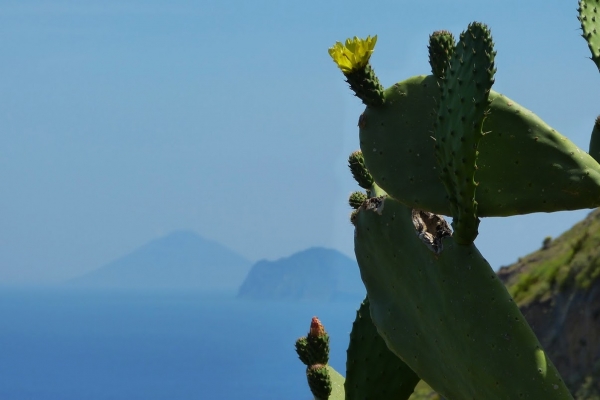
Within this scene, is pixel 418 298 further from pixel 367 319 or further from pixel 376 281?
pixel 367 319

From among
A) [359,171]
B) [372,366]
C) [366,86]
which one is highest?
[359,171]

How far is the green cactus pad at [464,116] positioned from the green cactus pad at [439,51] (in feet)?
1.43

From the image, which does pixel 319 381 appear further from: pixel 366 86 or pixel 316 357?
pixel 366 86

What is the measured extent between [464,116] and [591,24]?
2.94 feet

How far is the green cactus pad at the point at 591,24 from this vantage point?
298 centimetres

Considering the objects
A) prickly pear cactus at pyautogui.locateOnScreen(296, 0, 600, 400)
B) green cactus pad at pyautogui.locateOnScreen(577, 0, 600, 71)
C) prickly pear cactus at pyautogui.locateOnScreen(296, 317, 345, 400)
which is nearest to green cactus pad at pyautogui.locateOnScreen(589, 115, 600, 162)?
prickly pear cactus at pyautogui.locateOnScreen(296, 0, 600, 400)

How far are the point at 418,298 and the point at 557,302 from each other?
52.7ft

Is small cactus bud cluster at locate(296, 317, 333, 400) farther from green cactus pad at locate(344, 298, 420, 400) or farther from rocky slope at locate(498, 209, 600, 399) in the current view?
rocky slope at locate(498, 209, 600, 399)

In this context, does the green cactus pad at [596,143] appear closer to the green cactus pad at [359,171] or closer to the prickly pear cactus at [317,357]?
the green cactus pad at [359,171]

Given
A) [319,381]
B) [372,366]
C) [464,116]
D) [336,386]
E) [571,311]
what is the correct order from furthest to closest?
[571,311], [336,386], [319,381], [372,366], [464,116]

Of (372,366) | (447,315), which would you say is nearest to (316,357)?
(372,366)

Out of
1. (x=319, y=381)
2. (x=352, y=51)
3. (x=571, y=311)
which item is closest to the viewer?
(x=352, y=51)

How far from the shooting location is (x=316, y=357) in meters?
3.37

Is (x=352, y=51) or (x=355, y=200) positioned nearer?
(x=352, y=51)
